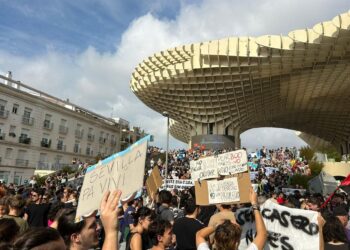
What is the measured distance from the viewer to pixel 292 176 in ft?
79.0

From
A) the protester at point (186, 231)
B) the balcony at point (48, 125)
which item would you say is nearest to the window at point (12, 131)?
the balcony at point (48, 125)

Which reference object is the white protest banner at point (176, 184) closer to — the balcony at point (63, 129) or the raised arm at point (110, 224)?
the raised arm at point (110, 224)

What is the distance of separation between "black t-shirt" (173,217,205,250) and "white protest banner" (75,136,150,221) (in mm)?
1377

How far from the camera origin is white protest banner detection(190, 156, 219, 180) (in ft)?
15.9

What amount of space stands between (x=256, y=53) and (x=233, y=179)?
27.7m

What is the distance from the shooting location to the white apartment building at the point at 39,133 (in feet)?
122

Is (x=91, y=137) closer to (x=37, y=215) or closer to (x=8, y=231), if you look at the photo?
(x=37, y=215)

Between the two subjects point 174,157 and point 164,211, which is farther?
point 174,157

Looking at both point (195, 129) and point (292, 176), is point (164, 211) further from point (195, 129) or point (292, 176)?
point (195, 129)

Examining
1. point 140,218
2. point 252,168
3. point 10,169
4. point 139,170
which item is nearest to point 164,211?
point 140,218

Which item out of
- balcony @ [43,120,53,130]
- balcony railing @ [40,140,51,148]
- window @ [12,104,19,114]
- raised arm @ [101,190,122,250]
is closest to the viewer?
raised arm @ [101,190,122,250]

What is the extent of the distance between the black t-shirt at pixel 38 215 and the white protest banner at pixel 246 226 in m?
3.55

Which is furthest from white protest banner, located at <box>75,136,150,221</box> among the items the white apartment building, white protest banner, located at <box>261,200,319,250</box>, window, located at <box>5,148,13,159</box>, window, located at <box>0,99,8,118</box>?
window, located at <box>5,148,13,159</box>

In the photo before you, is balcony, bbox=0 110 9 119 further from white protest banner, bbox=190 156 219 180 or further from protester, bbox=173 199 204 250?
protester, bbox=173 199 204 250
